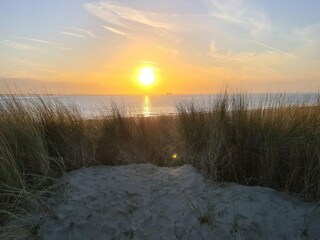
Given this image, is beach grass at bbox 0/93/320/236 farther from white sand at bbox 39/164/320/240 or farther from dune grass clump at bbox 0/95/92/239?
white sand at bbox 39/164/320/240

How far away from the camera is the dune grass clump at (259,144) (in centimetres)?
407

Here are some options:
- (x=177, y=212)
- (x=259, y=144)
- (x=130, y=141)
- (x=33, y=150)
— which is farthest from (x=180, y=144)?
(x=33, y=150)

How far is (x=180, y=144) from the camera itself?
5719mm

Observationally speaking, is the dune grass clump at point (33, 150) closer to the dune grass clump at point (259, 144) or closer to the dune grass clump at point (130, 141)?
the dune grass clump at point (130, 141)

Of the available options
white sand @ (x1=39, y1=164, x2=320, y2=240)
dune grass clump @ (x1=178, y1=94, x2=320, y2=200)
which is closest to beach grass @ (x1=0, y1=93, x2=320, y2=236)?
dune grass clump @ (x1=178, y1=94, x2=320, y2=200)

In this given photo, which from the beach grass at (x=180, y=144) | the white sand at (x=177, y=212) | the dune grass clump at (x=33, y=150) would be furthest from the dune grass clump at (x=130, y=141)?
the white sand at (x=177, y=212)

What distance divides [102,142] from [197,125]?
170 centimetres

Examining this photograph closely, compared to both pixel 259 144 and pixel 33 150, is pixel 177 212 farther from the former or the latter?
pixel 33 150

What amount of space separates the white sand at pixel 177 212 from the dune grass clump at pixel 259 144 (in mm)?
358

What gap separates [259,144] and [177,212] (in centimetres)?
168

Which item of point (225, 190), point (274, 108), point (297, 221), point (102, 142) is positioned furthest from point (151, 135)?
point (297, 221)

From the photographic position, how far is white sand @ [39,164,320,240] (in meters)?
3.29

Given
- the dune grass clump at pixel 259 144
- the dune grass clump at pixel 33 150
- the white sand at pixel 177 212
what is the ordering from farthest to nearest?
1. the dune grass clump at pixel 259 144
2. the dune grass clump at pixel 33 150
3. the white sand at pixel 177 212

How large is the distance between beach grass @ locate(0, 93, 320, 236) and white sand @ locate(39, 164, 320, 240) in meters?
0.37
